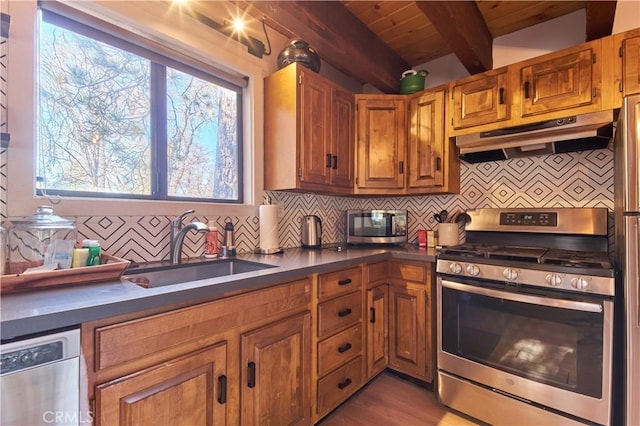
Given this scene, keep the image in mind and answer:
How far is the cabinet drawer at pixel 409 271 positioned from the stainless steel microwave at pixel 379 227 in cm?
38

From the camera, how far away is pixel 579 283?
1430mm

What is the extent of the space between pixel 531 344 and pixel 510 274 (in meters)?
0.38

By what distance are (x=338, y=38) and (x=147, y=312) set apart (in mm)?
2007

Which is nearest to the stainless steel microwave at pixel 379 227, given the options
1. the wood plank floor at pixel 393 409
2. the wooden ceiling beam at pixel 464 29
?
the wood plank floor at pixel 393 409

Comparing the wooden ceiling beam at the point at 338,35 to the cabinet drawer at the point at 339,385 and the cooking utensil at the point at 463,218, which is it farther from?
the cabinet drawer at the point at 339,385

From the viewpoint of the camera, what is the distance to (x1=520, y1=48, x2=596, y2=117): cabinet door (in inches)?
69.6

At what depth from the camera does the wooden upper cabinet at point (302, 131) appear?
2.02m

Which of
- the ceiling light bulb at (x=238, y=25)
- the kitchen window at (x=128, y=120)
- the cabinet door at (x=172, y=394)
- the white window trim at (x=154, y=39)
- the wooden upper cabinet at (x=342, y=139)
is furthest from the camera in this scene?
the wooden upper cabinet at (x=342, y=139)

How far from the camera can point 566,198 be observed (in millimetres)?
2078

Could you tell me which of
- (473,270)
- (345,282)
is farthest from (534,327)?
(345,282)

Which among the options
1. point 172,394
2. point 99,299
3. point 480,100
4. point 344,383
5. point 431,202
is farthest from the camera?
point 431,202

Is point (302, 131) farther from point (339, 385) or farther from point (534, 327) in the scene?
point (534, 327)

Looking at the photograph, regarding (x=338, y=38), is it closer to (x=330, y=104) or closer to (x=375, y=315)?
(x=330, y=104)

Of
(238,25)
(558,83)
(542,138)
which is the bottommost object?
(542,138)
